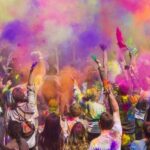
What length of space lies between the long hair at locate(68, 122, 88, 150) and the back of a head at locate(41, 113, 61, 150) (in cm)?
20

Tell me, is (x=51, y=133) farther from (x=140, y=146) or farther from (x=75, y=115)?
(x=140, y=146)

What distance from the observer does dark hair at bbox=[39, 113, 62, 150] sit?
5.86m

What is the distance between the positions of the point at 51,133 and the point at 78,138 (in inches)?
14.0

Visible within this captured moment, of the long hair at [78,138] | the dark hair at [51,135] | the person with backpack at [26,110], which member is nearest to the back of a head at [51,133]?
the dark hair at [51,135]

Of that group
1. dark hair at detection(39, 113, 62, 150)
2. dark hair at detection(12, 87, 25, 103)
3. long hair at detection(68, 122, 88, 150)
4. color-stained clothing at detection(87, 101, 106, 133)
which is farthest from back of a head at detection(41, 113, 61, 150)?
color-stained clothing at detection(87, 101, 106, 133)

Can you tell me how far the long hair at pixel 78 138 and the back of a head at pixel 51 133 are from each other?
0.20m

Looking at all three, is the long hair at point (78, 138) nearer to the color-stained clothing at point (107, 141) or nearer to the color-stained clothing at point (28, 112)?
the color-stained clothing at point (28, 112)

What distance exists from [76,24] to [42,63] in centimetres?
82

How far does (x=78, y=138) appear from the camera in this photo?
604 centimetres

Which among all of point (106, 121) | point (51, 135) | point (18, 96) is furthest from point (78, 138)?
point (106, 121)

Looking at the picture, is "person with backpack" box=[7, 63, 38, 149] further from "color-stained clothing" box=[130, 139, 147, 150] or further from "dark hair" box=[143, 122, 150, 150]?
"dark hair" box=[143, 122, 150, 150]

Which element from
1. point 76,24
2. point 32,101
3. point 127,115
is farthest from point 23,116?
point 76,24

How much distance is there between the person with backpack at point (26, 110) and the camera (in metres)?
6.32

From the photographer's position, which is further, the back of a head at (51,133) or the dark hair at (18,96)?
the dark hair at (18,96)
